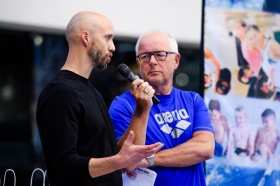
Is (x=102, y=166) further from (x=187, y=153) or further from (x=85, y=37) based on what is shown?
(x=187, y=153)

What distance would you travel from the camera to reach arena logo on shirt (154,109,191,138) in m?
2.91

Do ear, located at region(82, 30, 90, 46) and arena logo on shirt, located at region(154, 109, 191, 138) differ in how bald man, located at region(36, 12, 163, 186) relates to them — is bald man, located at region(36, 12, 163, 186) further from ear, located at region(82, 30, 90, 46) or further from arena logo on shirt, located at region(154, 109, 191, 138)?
arena logo on shirt, located at region(154, 109, 191, 138)

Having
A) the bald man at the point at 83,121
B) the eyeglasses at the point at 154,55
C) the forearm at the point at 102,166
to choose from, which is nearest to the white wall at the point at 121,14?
the eyeglasses at the point at 154,55

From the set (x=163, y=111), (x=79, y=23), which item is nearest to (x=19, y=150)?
(x=163, y=111)

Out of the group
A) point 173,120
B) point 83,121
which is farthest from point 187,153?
point 83,121

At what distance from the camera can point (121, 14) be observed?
13.2 ft

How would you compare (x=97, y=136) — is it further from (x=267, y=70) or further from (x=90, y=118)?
(x=267, y=70)

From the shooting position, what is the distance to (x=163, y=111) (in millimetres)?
2949

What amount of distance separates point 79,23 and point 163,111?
2.38 feet

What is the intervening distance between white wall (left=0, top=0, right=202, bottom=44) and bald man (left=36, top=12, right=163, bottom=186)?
136 centimetres

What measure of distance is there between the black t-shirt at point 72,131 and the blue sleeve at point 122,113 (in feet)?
1.48

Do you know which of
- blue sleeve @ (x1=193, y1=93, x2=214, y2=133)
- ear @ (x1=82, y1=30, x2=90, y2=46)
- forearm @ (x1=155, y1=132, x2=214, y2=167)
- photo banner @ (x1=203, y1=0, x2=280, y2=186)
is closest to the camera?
→ ear @ (x1=82, y1=30, x2=90, y2=46)

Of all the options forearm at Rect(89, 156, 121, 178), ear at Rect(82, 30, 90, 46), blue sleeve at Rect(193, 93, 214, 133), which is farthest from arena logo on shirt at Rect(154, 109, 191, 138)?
forearm at Rect(89, 156, 121, 178)

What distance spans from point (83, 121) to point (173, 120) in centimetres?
75
